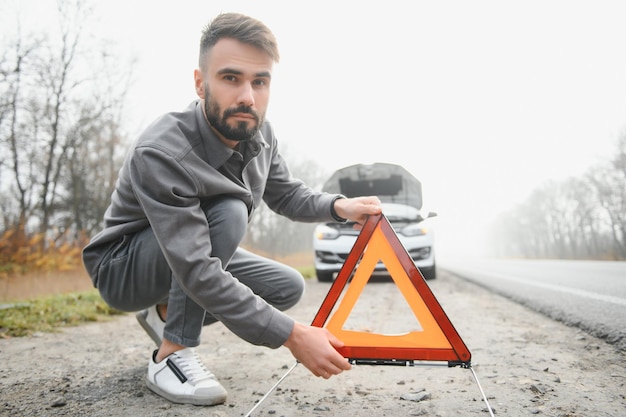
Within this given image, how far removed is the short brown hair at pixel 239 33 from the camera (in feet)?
5.38

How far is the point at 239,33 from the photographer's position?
1.64m

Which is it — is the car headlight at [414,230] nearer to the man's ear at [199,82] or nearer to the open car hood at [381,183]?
the open car hood at [381,183]

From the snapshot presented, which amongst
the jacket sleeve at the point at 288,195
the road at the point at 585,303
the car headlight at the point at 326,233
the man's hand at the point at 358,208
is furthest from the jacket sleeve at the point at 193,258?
the car headlight at the point at 326,233

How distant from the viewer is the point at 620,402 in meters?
1.69

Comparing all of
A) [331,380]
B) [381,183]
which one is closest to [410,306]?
[331,380]

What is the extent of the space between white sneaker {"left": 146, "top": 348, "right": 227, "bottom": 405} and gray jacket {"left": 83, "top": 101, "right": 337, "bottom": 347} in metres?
0.54

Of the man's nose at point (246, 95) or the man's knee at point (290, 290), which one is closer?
the man's nose at point (246, 95)

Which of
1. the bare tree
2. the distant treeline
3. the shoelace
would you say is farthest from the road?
the distant treeline

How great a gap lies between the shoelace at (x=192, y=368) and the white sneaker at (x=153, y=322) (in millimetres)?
484

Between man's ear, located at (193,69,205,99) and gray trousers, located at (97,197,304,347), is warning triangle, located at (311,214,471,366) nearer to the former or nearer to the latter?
gray trousers, located at (97,197,304,347)

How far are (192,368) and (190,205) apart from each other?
0.79 m

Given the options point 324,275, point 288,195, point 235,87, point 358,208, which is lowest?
point 324,275

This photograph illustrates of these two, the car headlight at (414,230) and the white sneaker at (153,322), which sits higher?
the car headlight at (414,230)

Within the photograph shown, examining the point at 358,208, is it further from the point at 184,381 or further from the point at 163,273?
the point at 184,381
